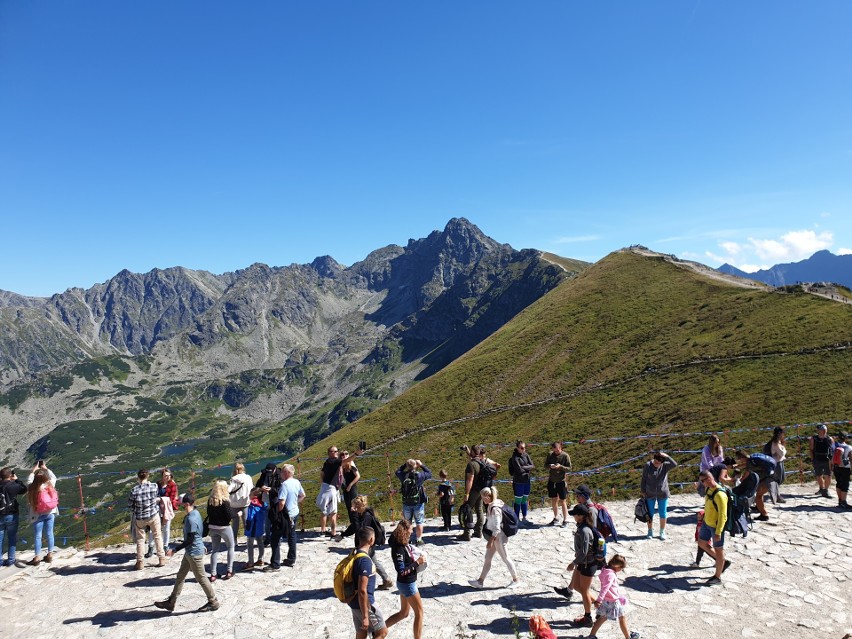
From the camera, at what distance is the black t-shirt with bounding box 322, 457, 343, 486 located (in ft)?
52.8

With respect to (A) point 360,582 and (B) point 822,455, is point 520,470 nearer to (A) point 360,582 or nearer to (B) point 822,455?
(A) point 360,582

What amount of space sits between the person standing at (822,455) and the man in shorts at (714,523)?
27.2ft

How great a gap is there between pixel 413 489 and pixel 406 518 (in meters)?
1.03

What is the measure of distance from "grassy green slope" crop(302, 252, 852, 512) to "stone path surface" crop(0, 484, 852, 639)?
2018 cm

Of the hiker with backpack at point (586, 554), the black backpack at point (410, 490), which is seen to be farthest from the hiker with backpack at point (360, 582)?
the black backpack at point (410, 490)

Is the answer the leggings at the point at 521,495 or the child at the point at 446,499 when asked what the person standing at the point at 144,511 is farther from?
the leggings at the point at 521,495

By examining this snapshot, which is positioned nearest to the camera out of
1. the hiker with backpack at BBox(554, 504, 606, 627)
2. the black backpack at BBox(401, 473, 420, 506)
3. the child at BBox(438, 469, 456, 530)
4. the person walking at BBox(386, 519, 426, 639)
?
the person walking at BBox(386, 519, 426, 639)

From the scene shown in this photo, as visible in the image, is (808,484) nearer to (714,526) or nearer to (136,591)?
(714,526)

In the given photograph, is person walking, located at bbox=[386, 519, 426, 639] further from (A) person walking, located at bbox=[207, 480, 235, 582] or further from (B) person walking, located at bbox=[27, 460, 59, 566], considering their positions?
(B) person walking, located at bbox=[27, 460, 59, 566]

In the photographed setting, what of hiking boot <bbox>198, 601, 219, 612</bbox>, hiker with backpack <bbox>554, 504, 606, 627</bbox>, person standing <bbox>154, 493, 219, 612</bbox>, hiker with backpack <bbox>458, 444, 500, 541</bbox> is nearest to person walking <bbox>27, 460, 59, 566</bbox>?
person standing <bbox>154, 493, 219, 612</bbox>

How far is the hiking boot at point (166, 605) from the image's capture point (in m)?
12.2

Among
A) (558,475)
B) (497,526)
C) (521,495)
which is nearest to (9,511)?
(497,526)

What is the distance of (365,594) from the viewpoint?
907cm

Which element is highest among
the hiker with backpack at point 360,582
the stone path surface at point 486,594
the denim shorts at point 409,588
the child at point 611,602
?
the hiker with backpack at point 360,582
